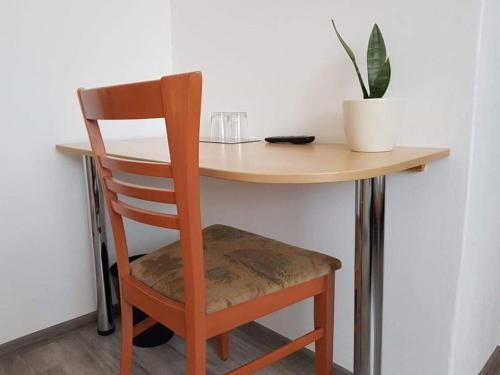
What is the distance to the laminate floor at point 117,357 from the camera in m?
1.56

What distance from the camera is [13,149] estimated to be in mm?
1588

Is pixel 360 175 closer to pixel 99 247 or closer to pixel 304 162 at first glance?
pixel 304 162

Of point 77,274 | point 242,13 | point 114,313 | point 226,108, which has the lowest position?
point 114,313

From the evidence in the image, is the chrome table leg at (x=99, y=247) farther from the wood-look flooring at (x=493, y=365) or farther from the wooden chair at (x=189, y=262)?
the wood-look flooring at (x=493, y=365)

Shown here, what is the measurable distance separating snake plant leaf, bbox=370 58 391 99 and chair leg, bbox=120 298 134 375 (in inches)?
36.6

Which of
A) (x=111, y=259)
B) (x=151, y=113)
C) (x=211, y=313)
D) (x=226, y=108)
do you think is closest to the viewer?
(x=151, y=113)

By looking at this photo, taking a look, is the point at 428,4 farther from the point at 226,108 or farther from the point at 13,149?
the point at 13,149

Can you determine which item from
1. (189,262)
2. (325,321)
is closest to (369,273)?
(325,321)

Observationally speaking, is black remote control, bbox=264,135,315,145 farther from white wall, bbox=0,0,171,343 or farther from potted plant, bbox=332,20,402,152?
white wall, bbox=0,0,171,343

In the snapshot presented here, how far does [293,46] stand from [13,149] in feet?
3.86

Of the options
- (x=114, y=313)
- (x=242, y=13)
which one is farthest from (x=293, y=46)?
(x=114, y=313)

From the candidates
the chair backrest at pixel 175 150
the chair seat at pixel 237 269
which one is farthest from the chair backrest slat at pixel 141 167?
the chair seat at pixel 237 269

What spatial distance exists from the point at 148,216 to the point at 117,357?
992 mm

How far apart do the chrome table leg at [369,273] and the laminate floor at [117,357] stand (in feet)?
1.51
